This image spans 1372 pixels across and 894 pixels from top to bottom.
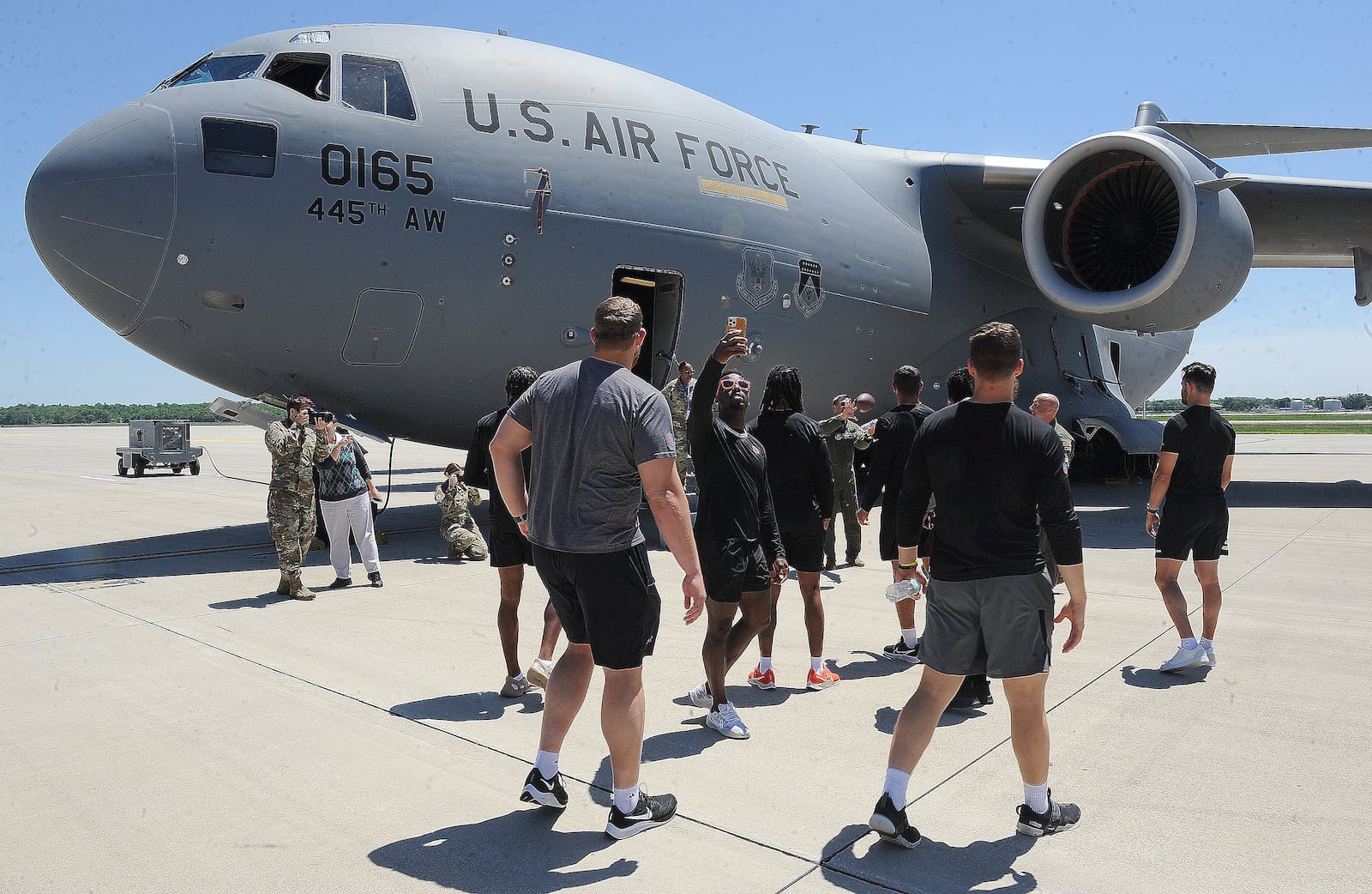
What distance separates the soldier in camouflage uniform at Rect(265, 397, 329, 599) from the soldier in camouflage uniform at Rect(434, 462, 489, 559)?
144 cm

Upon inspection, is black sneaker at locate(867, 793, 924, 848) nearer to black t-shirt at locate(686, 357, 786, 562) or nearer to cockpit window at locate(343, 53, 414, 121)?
black t-shirt at locate(686, 357, 786, 562)

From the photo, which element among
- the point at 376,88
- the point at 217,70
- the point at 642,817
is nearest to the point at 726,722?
the point at 642,817

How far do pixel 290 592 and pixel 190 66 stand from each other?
16.0ft

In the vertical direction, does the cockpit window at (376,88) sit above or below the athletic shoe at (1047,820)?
above

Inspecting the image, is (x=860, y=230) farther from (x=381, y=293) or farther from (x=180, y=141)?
(x=180, y=141)

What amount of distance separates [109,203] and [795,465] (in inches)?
231

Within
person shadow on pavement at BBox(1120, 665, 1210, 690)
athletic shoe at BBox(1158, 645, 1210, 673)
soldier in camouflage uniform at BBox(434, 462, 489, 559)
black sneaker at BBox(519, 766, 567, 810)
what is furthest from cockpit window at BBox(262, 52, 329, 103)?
athletic shoe at BBox(1158, 645, 1210, 673)

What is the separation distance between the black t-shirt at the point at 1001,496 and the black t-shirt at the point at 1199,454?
8.28 ft

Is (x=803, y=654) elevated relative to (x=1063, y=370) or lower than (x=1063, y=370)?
lower

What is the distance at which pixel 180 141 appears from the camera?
24.5 ft

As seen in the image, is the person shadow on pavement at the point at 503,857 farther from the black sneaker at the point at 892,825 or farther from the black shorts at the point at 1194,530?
the black shorts at the point at 1194,530

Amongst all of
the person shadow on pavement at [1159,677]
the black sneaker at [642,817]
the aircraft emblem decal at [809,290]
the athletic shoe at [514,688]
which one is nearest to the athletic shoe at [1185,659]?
the person shadow on pavement at [1159,677]

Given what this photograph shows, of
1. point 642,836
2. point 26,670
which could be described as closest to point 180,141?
point 26,670

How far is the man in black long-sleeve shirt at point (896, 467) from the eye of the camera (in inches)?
223
